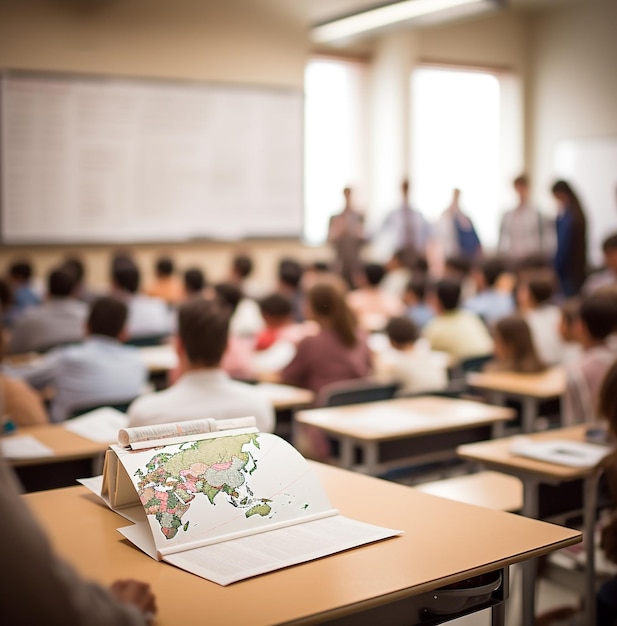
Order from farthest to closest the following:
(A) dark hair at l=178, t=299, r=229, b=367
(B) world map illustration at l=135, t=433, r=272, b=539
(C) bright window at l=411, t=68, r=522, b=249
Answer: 1. (C) bright window at l=411, t=68, r=522, b=249
2. (A) dark hair at l=178, t=299, r=229, b=367
3. (B) world map illustration at l=135, t=433, r=272, b=539

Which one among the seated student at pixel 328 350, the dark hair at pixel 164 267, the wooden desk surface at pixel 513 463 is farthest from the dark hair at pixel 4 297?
the wooden desk surface at pixel 513 463

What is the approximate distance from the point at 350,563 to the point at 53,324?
4583 mm

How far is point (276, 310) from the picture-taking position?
565 centimetres

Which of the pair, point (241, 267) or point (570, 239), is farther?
point (570, 239)

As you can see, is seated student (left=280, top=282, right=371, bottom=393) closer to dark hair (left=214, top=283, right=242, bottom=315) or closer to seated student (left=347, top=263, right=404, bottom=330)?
dark hair (left=214, top=283, right=242, bottom=315)

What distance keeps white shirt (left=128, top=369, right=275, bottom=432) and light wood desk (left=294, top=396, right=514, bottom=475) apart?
0.48m

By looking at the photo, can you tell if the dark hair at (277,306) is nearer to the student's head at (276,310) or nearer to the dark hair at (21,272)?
the student's head at (276,310)

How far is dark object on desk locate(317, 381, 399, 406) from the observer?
417cm

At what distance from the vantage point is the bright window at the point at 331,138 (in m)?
11.0

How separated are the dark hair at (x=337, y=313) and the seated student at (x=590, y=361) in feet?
3.92

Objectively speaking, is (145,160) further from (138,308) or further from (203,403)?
(203,403)

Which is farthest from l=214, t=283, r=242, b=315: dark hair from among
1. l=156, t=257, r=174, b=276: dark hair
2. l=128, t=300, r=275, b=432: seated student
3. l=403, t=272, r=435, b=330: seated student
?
l=128, t=300, r=275, b=432: seated student

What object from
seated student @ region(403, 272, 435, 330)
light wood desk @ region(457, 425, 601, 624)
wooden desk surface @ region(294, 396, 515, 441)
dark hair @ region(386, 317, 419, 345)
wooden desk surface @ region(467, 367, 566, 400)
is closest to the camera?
light wood desk @ region(457, 425, 601, 624)

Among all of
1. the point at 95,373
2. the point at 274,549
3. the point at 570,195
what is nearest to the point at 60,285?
the point at 95,373
